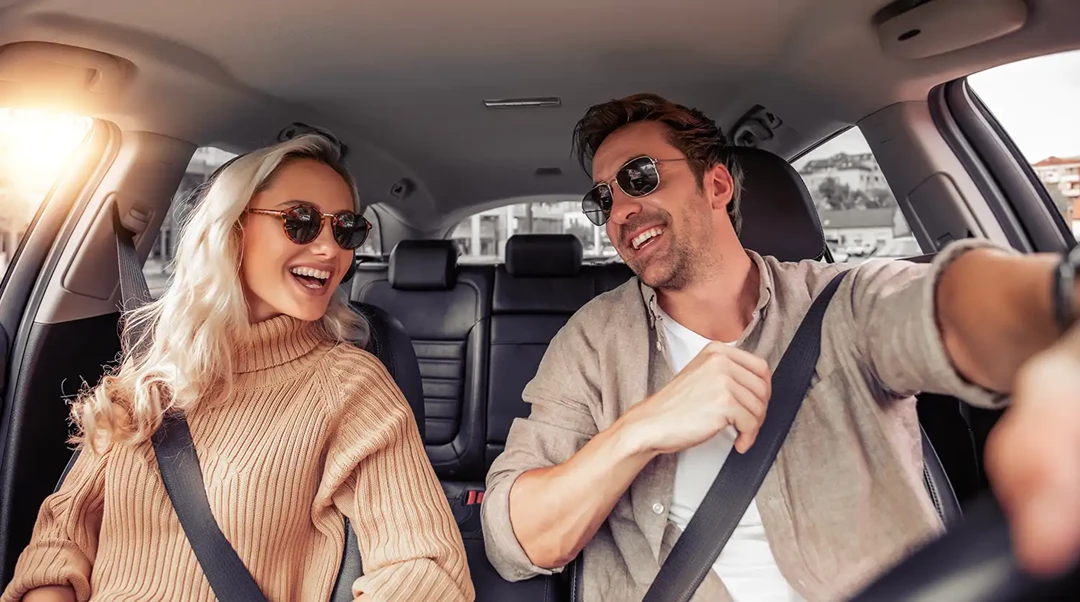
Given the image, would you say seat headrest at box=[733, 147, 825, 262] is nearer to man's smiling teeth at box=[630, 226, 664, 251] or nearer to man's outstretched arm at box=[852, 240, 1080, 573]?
man's smiling teeth at box=[630, 226, 664, 251]

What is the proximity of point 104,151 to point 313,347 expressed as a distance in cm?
115

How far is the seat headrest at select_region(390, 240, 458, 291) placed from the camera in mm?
3080

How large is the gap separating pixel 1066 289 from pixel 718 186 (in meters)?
1.35

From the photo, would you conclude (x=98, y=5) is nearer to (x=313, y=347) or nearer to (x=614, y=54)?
(x=313, y=347)

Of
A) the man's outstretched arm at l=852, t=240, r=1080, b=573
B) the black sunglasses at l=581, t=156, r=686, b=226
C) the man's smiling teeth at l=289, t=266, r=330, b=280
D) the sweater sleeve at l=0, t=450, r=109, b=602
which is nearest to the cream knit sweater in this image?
the sweater sleeve at l=0, t=450, r=109, b=602

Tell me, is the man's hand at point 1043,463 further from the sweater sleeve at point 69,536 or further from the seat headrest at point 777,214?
the seat headrest at point 777,214

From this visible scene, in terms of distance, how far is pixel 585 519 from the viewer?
3.97ft

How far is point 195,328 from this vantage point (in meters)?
1.37

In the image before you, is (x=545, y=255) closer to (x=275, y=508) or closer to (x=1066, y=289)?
(x=275, y=508)

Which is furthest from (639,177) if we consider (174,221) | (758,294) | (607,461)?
(174,221)

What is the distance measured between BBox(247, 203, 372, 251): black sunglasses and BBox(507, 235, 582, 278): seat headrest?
153 centimetres

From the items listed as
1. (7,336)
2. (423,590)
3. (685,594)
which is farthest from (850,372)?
(7,336)

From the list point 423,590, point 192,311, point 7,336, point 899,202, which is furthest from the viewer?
point 899,202

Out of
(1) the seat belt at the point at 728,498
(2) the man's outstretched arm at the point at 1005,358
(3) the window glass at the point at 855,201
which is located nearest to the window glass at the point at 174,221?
(1) the seat belt at the point at 728,498
